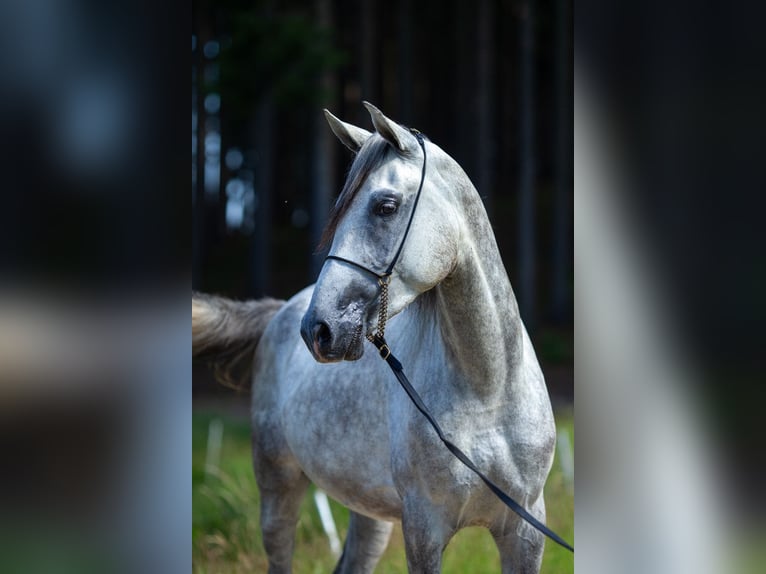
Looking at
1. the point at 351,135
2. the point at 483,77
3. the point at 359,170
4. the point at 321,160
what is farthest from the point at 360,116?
the point at 359,170

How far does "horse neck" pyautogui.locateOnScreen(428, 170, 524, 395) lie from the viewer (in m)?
2.47

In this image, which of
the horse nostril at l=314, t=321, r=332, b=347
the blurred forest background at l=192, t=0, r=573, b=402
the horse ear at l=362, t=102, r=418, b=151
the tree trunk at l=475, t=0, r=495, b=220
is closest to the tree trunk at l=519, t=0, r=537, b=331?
the blurred forest background at l=192, t=0, r=573, b=402

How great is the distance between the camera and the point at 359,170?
90.9 inches

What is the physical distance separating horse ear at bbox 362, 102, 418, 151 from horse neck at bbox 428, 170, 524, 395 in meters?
0.22

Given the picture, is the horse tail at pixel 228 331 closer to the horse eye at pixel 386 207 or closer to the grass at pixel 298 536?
the grass at pixel 298 536

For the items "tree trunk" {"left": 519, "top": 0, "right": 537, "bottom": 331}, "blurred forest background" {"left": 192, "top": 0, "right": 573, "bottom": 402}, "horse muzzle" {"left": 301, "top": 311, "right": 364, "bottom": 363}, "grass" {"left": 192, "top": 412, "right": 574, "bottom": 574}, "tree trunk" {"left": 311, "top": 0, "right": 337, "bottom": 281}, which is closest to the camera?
"horse muzzle" {"left": 301, "top": 311, "right": 364, "bottom": 363}

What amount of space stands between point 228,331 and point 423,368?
1754 mm

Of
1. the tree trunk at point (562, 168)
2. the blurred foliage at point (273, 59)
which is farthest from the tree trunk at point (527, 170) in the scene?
the blurred foliage at point (273, 59)

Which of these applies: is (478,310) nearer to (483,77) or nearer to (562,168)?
(483,77)

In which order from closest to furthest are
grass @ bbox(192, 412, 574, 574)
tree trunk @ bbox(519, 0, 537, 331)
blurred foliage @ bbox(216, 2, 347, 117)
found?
grass @ bbox(192, 412, 574, 574) < blurred foliage @ bbox(216, 2, 347, 117) < tree trunk @ bbox(519, 0, 537, 331)

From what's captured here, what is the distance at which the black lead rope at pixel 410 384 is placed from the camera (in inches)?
88.4

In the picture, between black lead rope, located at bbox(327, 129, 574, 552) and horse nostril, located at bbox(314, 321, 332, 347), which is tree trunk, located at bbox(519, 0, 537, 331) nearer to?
black lead rope, located at bbox(327, 129, 574, 552)
